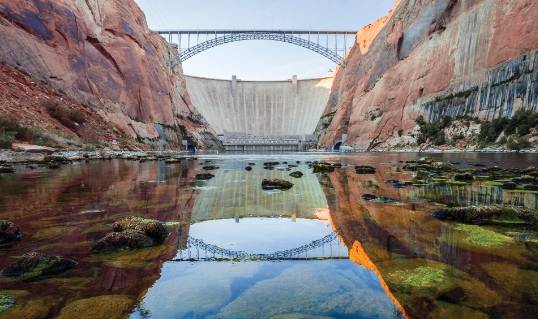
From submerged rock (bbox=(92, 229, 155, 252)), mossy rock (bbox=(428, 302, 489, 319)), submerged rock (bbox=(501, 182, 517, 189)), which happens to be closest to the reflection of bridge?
submerged rock (bbox=(92, 229, 155, 252))

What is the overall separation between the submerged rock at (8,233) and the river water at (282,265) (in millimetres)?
172

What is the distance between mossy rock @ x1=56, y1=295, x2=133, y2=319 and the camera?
2227 mm

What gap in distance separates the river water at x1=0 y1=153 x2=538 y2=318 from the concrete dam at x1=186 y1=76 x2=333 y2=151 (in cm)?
9293

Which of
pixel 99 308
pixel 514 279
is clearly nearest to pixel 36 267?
pixel 99 308

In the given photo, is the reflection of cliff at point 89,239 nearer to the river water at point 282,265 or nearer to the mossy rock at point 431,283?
the river water at point 282,265

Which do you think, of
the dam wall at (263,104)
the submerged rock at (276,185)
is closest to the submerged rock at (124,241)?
the submerged rock at (276,185)

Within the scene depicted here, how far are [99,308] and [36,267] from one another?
989 millimetres

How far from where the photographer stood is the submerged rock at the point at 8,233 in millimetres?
3829

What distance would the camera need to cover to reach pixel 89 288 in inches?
103

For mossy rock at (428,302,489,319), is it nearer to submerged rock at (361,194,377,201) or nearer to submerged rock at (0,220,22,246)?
submerged rock at (0,220,22,246)

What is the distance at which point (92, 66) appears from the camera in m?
36.1

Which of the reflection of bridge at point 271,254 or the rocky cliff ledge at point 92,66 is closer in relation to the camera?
the reflection of bridge at point 271,254

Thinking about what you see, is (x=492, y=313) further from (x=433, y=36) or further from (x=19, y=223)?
(x=433, y=36)

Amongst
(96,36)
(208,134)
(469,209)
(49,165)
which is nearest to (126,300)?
(469,209)
